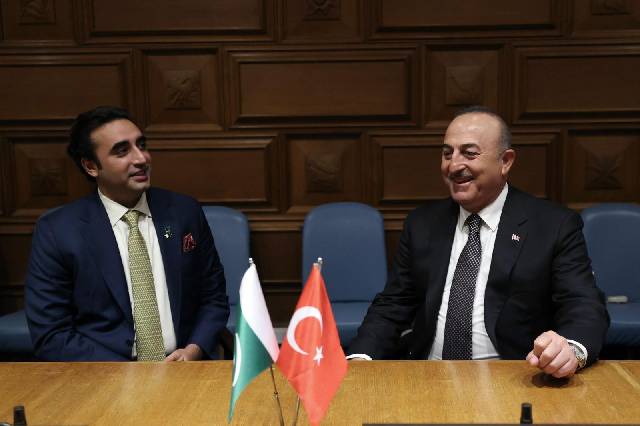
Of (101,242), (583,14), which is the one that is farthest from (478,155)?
(583,14)

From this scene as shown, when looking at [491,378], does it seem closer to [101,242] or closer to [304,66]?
[101,242]

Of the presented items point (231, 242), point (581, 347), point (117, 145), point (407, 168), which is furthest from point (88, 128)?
point (407, 168)

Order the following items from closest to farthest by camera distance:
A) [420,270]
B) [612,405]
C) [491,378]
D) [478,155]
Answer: [612,405]
[491,378]
[478,155]
[420,270]

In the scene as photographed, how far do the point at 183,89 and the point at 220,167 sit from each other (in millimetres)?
533

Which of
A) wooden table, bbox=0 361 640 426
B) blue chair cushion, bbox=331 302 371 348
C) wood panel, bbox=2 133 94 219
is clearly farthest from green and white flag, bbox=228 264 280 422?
wood panel, bbox=2 133 94 219

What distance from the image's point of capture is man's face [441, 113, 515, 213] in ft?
7.63

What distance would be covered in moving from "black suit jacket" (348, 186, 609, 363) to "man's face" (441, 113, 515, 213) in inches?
5.6

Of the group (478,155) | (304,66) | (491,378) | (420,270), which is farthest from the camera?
(304,66)

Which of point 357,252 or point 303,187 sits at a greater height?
point 303,187

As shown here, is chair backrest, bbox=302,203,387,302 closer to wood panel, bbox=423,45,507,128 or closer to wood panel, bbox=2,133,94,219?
wood panel, bbox=423,45,507,128

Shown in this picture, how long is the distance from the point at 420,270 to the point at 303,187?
6.13ft

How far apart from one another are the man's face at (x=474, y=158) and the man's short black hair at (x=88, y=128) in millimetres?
1311

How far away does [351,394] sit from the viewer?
1734 mm

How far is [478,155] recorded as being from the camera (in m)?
2.33
